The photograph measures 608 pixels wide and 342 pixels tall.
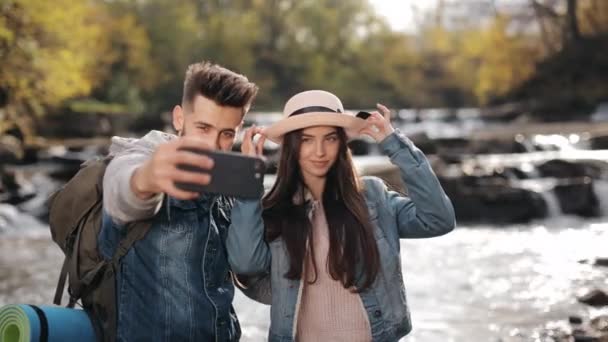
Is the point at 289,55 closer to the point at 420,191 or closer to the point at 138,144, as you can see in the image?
the point at 420,191

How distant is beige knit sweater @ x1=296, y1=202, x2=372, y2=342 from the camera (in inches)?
104

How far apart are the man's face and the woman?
0.15 m

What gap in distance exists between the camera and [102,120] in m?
25.6

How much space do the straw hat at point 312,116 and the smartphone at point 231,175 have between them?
28.6 inches

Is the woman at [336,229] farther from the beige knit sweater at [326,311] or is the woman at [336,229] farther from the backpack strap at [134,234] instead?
the backpack strap at [134,234]

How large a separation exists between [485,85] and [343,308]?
32.7 meters

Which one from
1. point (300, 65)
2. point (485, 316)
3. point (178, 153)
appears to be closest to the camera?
point (178, 153)

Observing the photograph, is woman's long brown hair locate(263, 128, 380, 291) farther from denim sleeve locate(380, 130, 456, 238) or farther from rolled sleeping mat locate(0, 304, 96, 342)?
rolled sleeping mat locate(0, 304, 96, 342)

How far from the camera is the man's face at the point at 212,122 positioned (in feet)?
7.88

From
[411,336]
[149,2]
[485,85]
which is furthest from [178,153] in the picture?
[149,2]

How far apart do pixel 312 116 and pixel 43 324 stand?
1068 mm

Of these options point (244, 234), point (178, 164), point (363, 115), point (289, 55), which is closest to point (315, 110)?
point (363, 115)

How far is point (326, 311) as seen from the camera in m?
2.67

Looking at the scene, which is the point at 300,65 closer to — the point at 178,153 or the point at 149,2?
the point at 149,2
